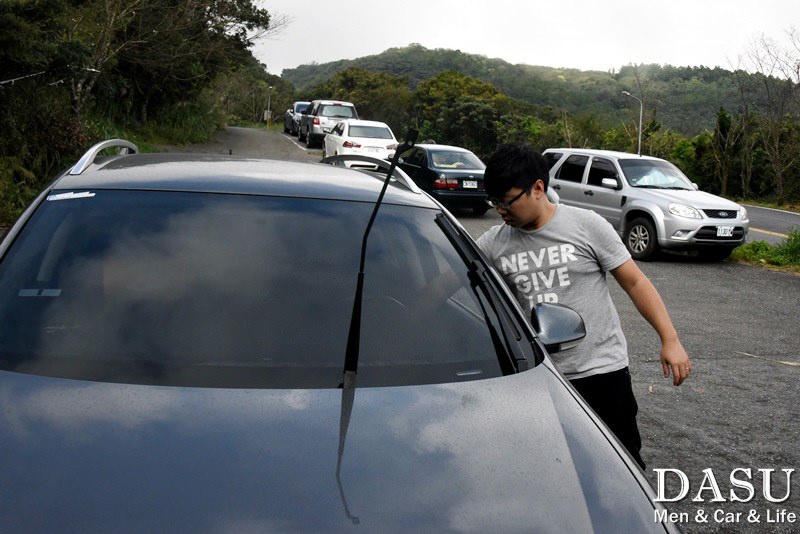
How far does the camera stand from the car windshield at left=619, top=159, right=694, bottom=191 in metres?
15.0

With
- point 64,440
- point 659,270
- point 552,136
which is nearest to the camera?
point 64,440

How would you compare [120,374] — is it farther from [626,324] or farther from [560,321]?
[626,324]

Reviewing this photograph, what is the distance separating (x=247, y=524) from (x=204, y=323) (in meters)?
0.96

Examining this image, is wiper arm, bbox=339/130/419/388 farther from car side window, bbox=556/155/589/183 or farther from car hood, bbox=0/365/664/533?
car side window, bbox=556/155/589/183

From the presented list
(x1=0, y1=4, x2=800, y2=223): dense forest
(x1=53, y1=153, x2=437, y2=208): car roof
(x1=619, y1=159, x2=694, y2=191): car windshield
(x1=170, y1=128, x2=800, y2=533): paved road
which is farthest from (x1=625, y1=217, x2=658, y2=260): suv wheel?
(x1=53, y1=153, x2=437, y2=208): car roof

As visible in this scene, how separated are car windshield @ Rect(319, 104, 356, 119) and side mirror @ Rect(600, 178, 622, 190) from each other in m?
23.3

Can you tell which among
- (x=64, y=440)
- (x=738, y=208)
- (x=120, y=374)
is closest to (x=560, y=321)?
(x=120, y=374)

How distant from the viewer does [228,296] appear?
269 cm

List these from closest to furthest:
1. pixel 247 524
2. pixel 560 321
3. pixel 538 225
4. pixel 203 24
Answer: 1. pixel 247 524
2. pixel 560 321
3. pixel 538 225
4. pixel 203 24

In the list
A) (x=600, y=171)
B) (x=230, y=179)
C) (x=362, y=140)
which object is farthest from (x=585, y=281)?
(x=362, y=140)

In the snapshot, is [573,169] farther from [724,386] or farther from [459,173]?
[724,386]

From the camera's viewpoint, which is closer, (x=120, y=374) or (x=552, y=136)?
(x=120, y=374)

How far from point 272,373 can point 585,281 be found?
1.52 metres

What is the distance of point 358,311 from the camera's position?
273 centimetres
